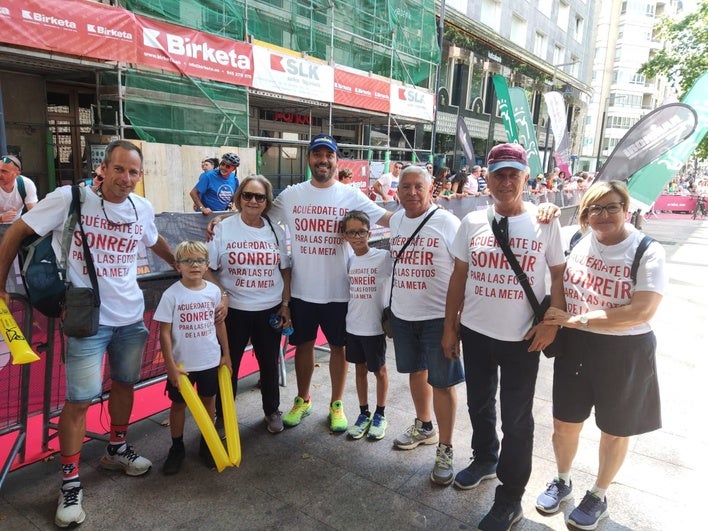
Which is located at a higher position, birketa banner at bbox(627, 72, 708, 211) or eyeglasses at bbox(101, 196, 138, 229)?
birketa banner at bbox(627, 72, 708, 211)

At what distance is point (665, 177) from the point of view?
6.64 m

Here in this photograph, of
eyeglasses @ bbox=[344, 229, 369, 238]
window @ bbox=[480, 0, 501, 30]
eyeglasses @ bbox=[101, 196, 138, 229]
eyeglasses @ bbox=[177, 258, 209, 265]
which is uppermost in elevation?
window @ bbox=[480, 0, 501, 30]

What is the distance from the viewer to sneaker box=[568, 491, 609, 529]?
102 inches

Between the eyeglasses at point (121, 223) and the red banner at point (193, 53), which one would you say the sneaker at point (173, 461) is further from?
the red banner at point (193, 53)

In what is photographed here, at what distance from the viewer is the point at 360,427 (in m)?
3.52

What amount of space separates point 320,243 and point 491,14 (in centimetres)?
3009

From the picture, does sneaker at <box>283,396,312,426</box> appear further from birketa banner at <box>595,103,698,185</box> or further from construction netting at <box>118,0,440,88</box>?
construction netting at <box>118,0,440,88</box>

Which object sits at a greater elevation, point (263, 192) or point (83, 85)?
point (83, 85)

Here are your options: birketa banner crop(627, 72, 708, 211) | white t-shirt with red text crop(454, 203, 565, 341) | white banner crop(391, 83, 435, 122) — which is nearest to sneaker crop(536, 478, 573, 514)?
white t-shirt with red text crop(454, 203, 565, 341)

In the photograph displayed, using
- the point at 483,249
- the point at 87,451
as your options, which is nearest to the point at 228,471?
the point at 87,451

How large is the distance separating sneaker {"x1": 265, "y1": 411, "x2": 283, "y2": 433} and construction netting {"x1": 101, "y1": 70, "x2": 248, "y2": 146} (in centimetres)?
808

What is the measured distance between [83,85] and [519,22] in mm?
29051

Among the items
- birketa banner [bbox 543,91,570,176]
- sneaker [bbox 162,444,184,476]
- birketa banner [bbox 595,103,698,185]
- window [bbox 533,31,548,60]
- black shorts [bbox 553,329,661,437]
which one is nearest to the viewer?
black shorts [bbox 553,329,661,437]

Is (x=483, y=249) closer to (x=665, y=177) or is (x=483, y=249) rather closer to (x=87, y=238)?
(x=87, y=238)
